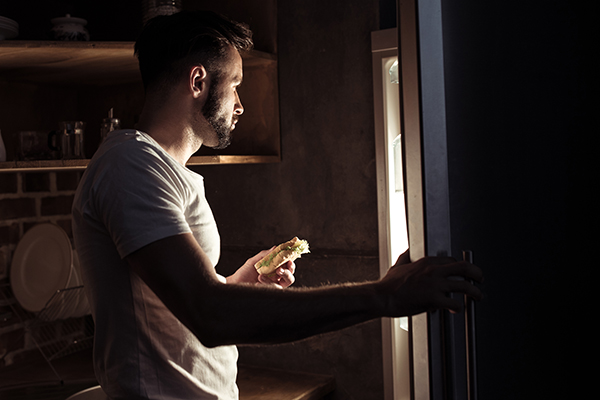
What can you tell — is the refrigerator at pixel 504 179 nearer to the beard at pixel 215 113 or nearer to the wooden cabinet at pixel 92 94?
the beard at pixel 215 113

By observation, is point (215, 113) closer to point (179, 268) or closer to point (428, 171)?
point (179, 268)

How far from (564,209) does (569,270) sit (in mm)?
90

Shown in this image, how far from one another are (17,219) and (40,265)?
21cm

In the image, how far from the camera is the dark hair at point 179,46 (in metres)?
1.23

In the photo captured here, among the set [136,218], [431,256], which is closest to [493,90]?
[431,256]

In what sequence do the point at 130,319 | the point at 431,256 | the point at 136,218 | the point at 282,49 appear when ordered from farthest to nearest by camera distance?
the point at 282,49
the point at 130,319
the point at 136,218
the point at 431,256

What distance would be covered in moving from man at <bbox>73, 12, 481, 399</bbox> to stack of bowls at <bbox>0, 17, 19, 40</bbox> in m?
0.60

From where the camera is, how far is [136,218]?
0.90 meters

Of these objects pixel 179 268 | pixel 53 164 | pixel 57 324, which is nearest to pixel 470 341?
pixel 179 268

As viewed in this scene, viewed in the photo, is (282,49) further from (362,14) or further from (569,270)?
(569,270)

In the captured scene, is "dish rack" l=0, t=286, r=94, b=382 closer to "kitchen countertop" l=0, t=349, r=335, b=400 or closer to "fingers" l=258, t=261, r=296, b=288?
"kitchen countertop" l=0, t=349, r=335, b=400

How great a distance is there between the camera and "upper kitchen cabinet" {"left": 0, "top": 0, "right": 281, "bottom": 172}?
190 cm

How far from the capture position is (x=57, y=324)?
230cm

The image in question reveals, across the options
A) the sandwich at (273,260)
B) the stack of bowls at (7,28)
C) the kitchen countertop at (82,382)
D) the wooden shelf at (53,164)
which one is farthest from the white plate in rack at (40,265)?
the sandwich at (273,260)
